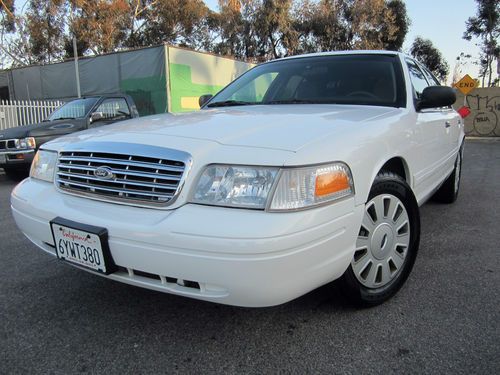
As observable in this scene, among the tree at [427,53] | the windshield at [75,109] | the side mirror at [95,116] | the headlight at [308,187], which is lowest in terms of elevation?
the headlight at [308,187]

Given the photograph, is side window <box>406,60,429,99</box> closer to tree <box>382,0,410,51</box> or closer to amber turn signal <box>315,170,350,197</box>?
amber turn signal <box>315,170,350,197</box>

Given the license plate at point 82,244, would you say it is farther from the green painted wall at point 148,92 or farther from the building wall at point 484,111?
the building wall at point 484,111

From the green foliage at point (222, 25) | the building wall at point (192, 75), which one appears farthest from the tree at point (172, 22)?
the building wall at point (192, 75)

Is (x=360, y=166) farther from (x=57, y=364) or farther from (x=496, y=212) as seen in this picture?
(x=496, y=212)

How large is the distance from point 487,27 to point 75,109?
3357 centimetres

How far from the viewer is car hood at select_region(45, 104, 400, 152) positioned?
1.98m

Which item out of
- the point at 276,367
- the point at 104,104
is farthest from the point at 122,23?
the point at 276,367

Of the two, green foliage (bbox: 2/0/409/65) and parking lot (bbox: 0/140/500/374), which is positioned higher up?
green foliage (bbox: 2/0/409/65)

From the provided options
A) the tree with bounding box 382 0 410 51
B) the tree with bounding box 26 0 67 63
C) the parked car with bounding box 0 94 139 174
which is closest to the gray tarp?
the parked car with bounding box 0 94 139 174

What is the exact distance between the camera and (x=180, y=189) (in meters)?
1.87

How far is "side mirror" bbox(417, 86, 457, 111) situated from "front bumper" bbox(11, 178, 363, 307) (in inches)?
55.7

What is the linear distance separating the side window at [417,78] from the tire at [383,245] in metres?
1.16

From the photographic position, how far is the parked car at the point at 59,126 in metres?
7.18

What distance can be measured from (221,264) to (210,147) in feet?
1.81
